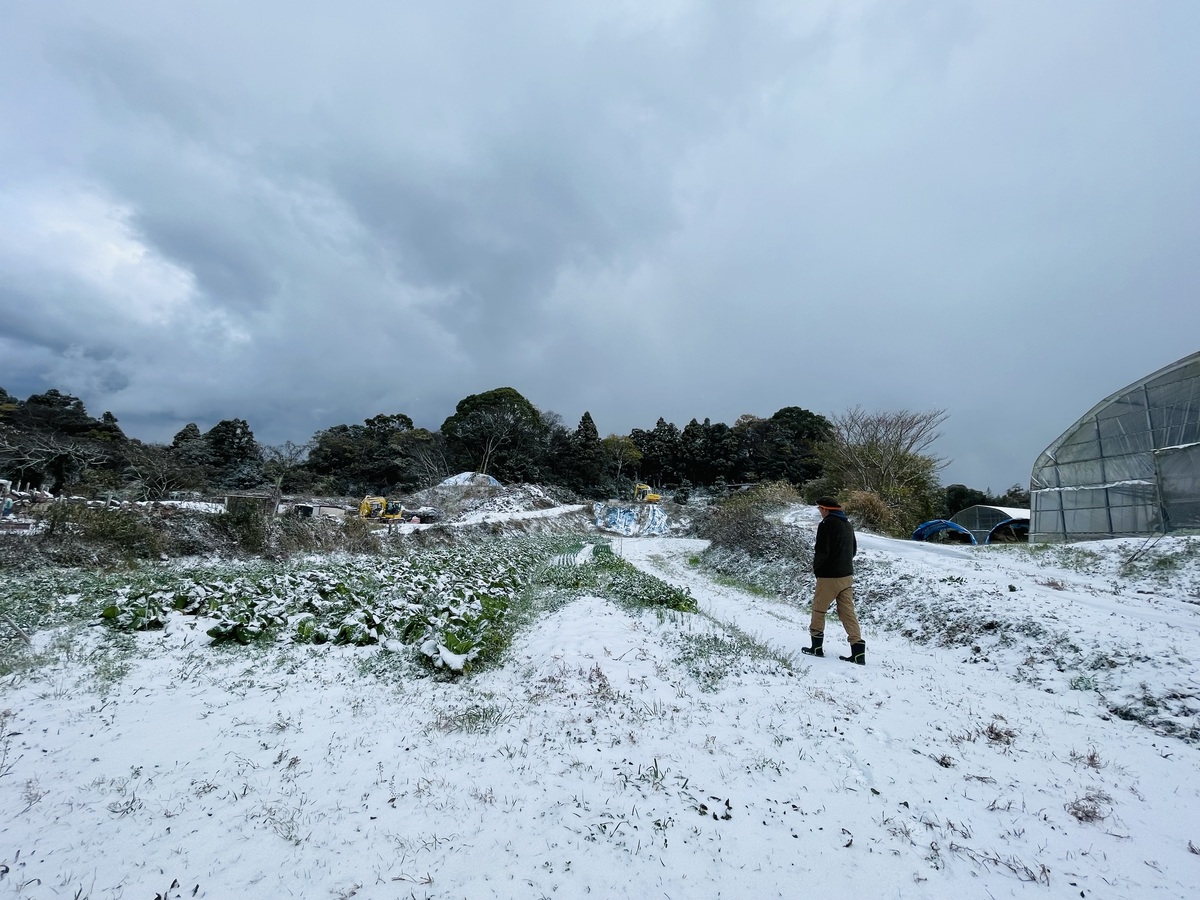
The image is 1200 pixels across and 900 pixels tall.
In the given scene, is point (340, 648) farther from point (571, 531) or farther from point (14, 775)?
point (571, 531)

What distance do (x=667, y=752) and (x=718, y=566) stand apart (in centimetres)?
1406

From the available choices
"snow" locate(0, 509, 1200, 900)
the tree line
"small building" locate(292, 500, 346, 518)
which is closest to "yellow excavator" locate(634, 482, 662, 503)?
the tree line

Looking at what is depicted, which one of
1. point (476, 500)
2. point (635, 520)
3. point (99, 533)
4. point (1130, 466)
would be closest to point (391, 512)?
point (476, 500)

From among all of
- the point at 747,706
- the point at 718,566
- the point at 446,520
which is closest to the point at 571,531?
the point at 446,520

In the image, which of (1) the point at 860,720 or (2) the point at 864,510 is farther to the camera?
(2) the point at 864,510

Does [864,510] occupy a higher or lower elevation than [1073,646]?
higher

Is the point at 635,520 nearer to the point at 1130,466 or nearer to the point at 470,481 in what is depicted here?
the point at 470,481

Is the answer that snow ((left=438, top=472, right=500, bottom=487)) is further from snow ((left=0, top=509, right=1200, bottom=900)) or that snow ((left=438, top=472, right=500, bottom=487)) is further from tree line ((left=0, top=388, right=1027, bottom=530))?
snow ((left=0, top=509, right=1200, bottom=900))

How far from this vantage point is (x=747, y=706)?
13.4 ft

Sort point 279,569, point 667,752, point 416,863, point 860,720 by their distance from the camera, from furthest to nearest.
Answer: point 279,569 → point 860,720 → point 667,752 → point 416,863

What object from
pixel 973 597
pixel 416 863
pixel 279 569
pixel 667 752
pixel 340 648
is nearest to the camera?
pixel 416 863

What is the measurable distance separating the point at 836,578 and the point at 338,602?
6.57 meters

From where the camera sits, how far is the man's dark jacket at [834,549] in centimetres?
566

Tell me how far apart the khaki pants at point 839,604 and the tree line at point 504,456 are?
1754cm
